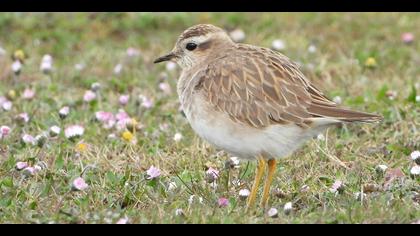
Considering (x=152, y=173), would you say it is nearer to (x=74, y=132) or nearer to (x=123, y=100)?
(x=74, y=132)

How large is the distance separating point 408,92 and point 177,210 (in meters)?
4.54

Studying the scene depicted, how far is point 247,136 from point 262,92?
40cm

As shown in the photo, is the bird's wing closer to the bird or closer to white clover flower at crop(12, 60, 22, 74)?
the bird

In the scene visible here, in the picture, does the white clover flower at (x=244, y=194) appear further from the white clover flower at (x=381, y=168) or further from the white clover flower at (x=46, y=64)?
the white clover flower at (x=46, y=64)

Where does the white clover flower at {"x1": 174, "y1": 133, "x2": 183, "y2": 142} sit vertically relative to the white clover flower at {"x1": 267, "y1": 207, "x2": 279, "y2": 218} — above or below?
below

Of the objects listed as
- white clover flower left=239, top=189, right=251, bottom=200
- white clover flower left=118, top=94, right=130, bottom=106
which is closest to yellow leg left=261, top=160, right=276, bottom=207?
white clover flower left=239, top=189, right=251, bottom=200

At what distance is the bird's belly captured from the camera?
6996mm

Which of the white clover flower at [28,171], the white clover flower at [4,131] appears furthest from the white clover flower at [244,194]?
the white clover flower at [4,131]

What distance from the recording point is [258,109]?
7.05 m

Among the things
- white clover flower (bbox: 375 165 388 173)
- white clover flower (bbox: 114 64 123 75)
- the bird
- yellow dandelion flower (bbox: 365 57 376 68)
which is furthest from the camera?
white clover flower (bbox: 114 64 123 75)

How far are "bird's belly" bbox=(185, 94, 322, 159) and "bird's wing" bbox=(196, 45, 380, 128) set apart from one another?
6cm
